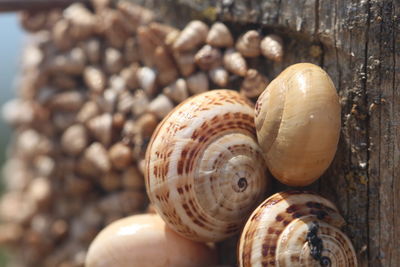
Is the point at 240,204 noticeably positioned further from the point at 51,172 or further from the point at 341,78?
the point at 51,172

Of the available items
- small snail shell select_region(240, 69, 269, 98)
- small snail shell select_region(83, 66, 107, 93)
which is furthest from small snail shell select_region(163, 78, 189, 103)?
small snail shell select_region(83, 66, 107, 93)

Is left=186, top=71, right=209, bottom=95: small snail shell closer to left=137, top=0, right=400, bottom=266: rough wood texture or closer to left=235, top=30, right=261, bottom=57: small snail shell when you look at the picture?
left=235, top=30, right=261, bottom=57: small snail shell

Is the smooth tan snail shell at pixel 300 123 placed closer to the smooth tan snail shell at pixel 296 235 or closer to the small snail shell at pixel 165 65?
the smooth tan snail shell at pixel 296 235

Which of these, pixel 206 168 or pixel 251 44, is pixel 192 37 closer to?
pixel 251 44

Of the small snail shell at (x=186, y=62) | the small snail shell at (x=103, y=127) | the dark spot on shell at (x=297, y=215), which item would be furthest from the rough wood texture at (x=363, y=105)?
the small snail shell at (x=103, y=127)

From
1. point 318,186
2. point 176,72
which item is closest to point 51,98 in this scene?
point 176,72
